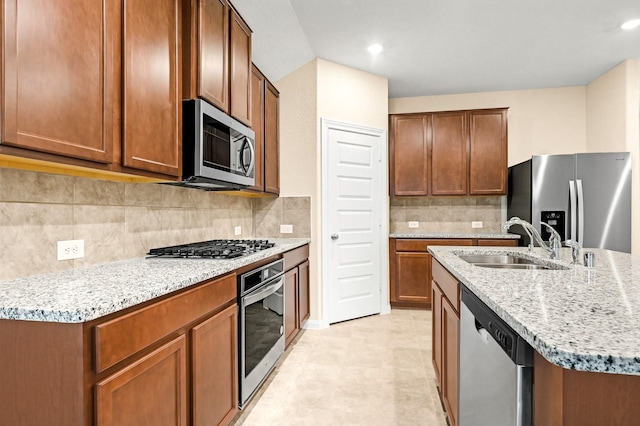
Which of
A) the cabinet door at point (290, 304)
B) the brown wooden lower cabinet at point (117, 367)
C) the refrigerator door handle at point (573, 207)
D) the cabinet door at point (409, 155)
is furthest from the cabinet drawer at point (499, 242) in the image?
the brown wooden lower cabinet at point (117, 367)

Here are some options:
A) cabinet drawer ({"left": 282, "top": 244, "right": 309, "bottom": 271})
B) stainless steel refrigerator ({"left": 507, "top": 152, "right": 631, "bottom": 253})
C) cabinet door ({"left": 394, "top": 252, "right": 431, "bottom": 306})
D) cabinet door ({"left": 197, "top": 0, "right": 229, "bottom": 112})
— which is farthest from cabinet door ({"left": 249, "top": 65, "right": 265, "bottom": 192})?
stainless steel refrigerator ({"left": 507, "top": 152, "right": 631, "bottom": 253})

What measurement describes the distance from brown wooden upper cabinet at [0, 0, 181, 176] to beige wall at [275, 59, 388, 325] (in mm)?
1855

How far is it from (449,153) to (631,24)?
1927 millimetres

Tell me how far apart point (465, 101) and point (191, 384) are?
15.1 ft

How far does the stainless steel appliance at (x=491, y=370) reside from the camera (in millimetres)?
866

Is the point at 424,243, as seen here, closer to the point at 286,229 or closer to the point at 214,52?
the point at 286,229

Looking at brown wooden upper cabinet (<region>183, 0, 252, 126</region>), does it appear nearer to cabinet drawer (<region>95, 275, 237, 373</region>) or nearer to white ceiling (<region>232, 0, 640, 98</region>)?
white ceiling (<region>232, 0, 640, 98</region>)

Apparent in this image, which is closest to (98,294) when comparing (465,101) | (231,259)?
(231,259)

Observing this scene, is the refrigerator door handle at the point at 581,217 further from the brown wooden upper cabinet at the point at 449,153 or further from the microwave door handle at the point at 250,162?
the microwave door handle at the point at 250,162

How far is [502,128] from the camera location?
4.24 meters

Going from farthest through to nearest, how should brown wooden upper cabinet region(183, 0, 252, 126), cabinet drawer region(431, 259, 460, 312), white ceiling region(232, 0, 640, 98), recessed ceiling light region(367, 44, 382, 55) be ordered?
recessed ceiling light region(367, 44, 382, 55) < white ceiling region(232, 0, 640, 98) < brown wooden upper cabinet region(183, 0, 252, 126) < cabinet drawer region(431, 259, 460, 312)

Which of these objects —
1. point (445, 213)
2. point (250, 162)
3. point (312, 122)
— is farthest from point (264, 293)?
point (445, 213)

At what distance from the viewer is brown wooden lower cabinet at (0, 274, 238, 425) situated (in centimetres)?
95

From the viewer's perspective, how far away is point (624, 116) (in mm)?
3732
